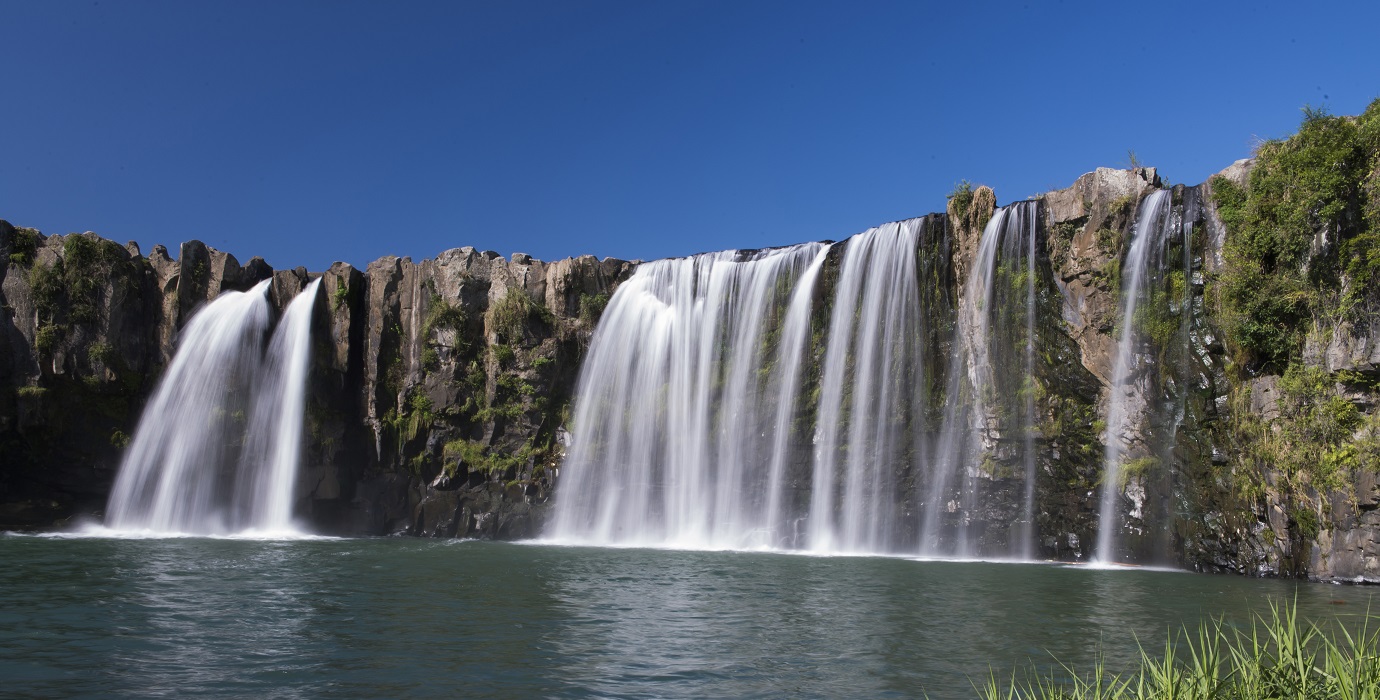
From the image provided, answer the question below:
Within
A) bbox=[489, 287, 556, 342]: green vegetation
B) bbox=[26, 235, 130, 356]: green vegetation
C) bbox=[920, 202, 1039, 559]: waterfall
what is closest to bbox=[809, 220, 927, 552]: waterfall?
bbox=[920, 202, 1039, 559]: waterfall

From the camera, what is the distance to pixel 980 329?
88.9 ft

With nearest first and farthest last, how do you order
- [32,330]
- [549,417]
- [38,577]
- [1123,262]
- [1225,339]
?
[38,577]
[1225,339]
[1123,262]
[32,330]
[549,417]

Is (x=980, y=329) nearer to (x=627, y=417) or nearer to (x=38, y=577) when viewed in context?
(x=627, y=417)

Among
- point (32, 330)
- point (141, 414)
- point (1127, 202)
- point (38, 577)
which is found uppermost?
point (1127, 202)

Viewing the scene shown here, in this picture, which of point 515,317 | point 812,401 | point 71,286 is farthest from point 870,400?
point 71,286

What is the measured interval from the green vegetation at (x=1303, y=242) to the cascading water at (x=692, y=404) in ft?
40.0

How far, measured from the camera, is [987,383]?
2675cm

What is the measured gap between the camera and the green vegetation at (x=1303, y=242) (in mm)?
20656

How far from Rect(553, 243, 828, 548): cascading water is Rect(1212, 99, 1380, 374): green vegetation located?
1220cm

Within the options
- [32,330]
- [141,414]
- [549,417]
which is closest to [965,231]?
[549,417]

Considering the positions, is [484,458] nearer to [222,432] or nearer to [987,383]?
[222,432]

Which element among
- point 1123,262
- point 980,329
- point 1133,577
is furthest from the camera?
point 980,329

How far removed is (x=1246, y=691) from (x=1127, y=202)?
22366 mm

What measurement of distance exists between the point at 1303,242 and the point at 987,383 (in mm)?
8355
